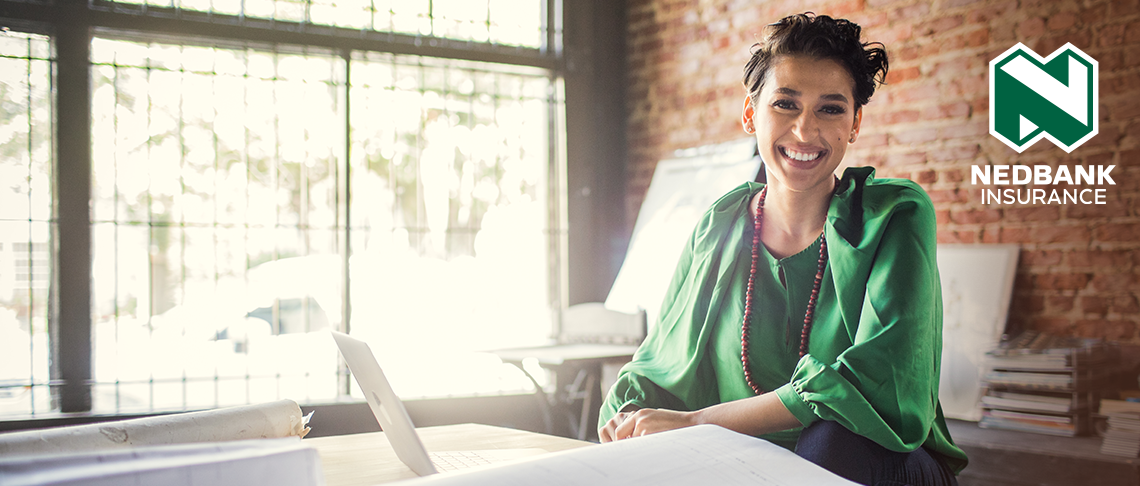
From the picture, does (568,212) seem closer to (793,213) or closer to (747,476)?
(793,213)

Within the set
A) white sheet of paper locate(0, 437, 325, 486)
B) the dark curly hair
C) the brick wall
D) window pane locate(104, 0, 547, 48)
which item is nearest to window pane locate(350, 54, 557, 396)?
window pane locate(104, 0, 547, 48)

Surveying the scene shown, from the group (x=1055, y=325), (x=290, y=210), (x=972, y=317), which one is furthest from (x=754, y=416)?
(x=290, y=210)

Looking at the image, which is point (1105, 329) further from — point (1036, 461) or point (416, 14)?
point (416, 14)

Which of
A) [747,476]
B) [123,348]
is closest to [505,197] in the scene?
[123,348]

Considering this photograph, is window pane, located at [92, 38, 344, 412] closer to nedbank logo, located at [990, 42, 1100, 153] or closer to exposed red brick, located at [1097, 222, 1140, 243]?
nedbank logo, located at [990, 42, 1100, 153]

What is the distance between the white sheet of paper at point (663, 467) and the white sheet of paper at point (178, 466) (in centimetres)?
11

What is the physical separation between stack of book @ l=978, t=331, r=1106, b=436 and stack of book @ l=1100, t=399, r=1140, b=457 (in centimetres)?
6

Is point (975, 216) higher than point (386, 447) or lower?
higher

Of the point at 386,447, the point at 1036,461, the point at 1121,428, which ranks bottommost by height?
the point at 1036,461

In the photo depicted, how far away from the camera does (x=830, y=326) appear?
1.43 metres

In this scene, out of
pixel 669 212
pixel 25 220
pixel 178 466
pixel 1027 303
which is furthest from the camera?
pixel 669 212

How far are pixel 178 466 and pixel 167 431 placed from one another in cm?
40

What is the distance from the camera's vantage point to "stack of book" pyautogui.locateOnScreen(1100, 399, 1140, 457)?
2446 millimetres

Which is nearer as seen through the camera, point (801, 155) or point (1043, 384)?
point (801, 155)
